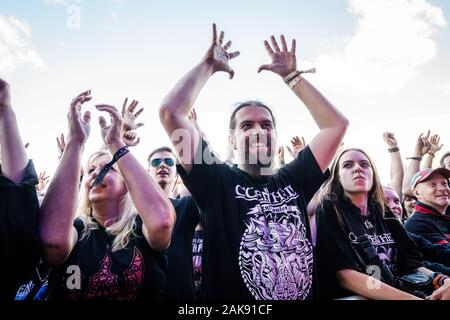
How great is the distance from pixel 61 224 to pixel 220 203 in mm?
981

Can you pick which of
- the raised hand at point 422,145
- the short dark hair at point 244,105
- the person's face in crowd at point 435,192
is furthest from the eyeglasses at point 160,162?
the raised hand at point 422,145

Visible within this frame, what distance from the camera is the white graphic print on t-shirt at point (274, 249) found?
2102 mm

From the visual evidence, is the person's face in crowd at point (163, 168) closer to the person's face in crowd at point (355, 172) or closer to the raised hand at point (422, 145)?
the person's face in crowd at point (355, 172)

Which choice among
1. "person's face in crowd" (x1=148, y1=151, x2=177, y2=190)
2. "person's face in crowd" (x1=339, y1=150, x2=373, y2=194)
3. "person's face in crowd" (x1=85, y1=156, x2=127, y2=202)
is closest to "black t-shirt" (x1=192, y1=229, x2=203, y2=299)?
"person's face in crowd" (x1=148, y1=151, x2=177, y2=190)

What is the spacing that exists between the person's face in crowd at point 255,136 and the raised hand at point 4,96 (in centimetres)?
156

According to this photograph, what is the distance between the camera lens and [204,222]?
2.28m

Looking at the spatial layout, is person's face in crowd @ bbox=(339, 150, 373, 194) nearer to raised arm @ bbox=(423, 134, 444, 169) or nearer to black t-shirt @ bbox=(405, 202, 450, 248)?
black t-shirt @ bbox=(405, 202, 450, 248)

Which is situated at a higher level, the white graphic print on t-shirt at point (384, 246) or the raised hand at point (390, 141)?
the raised hand at point (390, 141)

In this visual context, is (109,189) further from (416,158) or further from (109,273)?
(416,158)

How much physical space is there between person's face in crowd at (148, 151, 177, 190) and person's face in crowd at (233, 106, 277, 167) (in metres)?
1.74

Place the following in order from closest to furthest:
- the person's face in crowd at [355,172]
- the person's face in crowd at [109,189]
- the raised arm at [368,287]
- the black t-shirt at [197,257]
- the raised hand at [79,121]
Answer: the raised hand at [79,121] → the raised arm at [368,287] → the person's face in crowd at [109,189] → the black t-shirt at [197,257] → the person's face in crowd at [355,172]

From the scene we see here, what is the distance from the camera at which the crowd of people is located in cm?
177

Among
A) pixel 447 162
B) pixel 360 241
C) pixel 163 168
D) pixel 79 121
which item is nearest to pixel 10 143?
pixel 79 121
